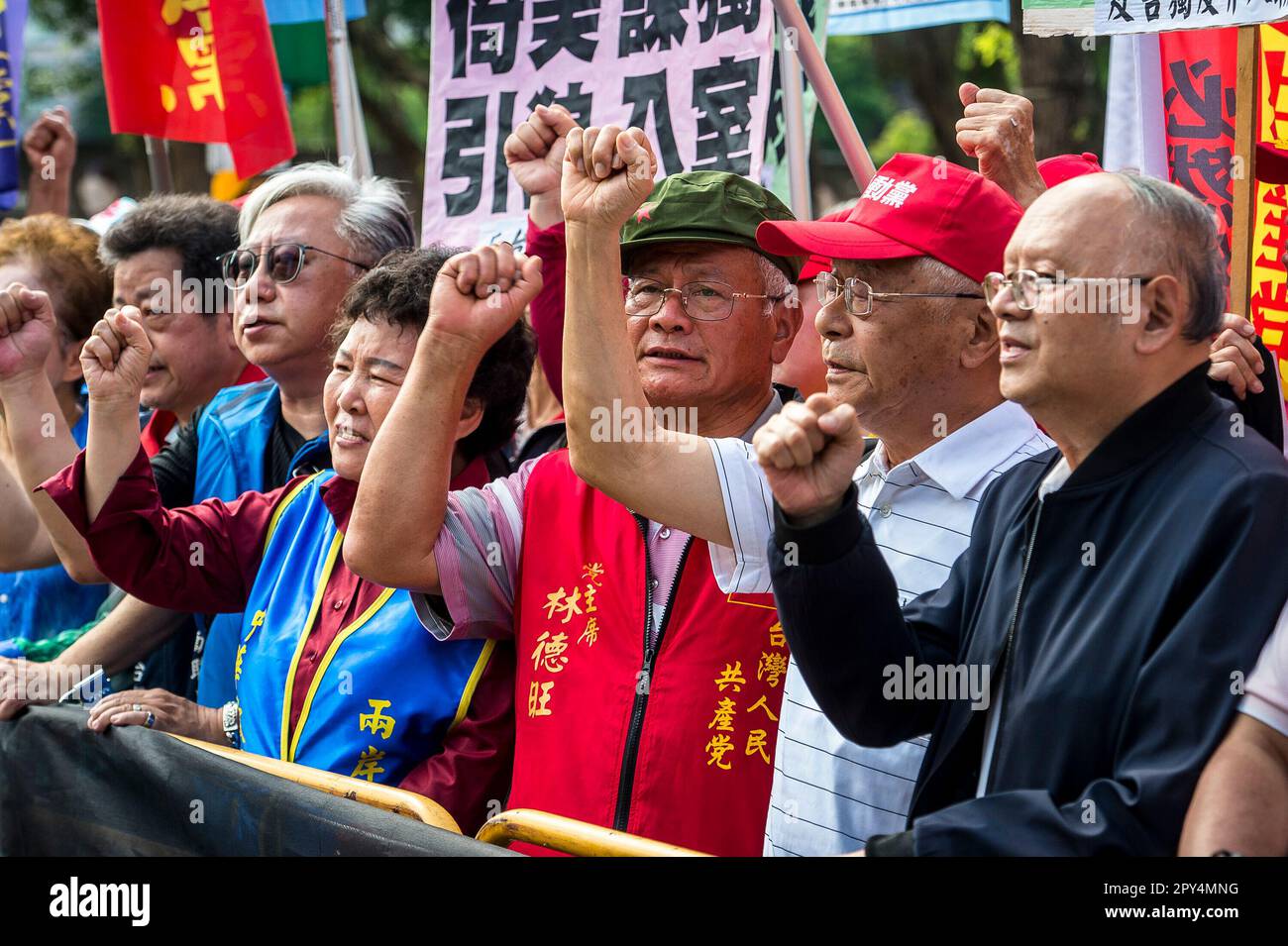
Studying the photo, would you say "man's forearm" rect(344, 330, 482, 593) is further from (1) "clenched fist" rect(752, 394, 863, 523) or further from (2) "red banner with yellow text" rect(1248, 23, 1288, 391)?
(2) "red banner with yellow text" rect(1248, 23, 1288, 391)

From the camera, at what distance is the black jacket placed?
6.12 feet

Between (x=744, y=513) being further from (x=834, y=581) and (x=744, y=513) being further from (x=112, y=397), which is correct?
(x=112, y=397)

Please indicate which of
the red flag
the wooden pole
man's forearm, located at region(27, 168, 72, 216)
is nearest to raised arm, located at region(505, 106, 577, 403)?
the wooden pole

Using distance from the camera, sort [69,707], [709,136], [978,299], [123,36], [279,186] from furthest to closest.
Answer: [123,36], [709,136], [279,186], [69,707], [978,299]

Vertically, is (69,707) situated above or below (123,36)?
below

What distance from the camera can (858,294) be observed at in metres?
2.72

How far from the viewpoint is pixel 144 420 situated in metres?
4.89

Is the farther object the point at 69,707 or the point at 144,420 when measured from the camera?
the point at 144,420

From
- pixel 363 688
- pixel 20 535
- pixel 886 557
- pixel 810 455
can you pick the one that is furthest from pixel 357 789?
pixel 20 535

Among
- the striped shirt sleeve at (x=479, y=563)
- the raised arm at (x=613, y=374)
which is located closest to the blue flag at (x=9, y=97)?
the striped shirt sleeve at (x=479, y=563)

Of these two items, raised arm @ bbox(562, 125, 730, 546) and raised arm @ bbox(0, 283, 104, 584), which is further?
raised arm @ bbox(0, 283, 104, 584)
